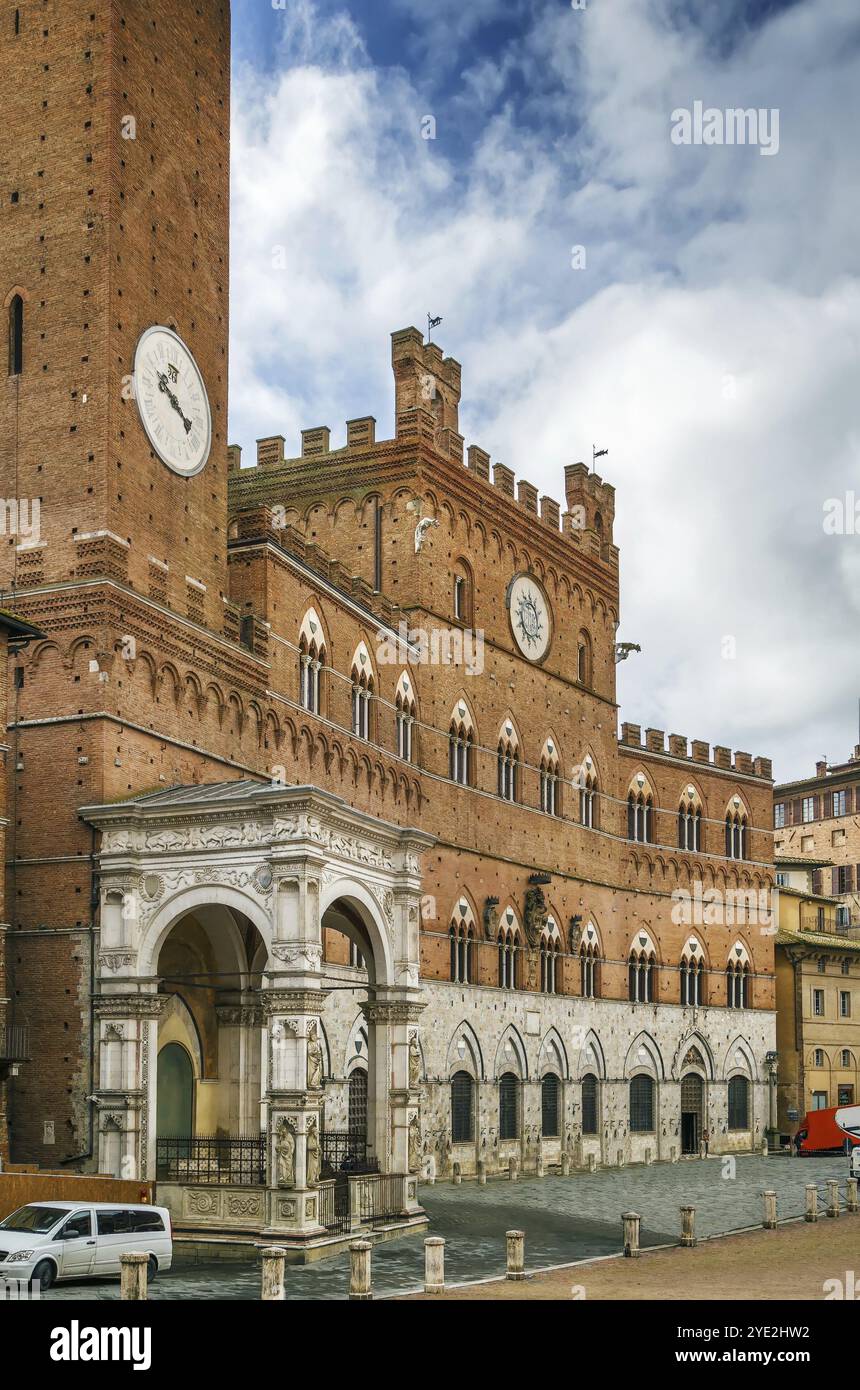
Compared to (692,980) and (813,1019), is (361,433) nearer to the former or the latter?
(692,980)

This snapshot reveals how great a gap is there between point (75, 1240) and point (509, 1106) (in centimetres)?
2562

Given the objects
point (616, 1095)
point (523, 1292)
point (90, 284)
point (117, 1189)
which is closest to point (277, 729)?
point (90, 284)

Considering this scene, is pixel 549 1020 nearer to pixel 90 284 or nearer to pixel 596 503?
pixel 596 503

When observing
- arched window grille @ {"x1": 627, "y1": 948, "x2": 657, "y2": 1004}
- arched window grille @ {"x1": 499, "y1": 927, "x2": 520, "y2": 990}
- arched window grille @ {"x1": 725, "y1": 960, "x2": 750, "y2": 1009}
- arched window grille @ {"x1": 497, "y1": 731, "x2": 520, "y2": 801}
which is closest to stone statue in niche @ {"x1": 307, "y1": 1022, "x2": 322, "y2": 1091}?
arched window grille @ {"x1": 499, "y1": 927, "x2": 520, "y2": 990}

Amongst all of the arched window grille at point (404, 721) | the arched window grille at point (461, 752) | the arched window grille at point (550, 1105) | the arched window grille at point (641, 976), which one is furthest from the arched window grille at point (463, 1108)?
the arched window grille at point (641, 976)

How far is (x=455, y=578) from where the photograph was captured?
4553 cm

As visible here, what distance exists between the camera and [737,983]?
5703 cm

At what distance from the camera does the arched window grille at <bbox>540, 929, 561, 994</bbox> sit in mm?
47188

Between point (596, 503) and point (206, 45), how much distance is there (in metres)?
25.7

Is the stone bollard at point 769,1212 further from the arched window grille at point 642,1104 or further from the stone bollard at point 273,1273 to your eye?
the arched window grille at point 642,1104

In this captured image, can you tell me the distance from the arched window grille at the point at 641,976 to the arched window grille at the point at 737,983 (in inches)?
172

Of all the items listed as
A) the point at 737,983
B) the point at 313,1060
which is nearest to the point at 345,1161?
the point at 313,1060

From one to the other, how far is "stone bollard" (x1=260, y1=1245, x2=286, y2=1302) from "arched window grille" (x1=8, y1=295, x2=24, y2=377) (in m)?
17.6

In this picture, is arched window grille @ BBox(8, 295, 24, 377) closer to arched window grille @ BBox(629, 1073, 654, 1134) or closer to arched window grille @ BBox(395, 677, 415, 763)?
arched window grille @ BBox(395, 677, 415, 763)
